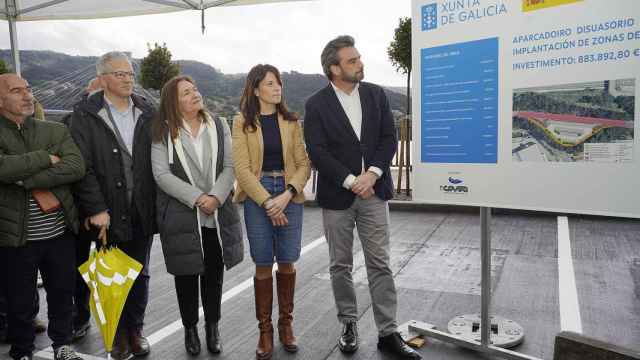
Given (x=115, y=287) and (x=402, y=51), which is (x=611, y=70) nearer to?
(x=115, y=287)

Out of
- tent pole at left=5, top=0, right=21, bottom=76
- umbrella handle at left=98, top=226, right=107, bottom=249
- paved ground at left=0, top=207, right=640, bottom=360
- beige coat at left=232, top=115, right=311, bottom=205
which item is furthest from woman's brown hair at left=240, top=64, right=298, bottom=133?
tent pole at left=5, top=0, right=21, bottom=76

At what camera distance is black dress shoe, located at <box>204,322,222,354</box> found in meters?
2.95

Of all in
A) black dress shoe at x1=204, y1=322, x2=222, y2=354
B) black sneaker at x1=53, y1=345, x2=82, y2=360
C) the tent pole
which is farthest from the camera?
the tent pole

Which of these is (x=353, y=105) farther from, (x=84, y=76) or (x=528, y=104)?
(x=84, y=76)

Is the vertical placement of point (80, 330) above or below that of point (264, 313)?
below

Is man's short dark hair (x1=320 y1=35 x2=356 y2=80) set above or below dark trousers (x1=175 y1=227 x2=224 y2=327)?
above

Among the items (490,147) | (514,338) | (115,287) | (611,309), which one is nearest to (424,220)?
(611,309)

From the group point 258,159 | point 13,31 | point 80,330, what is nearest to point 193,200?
point 258,159

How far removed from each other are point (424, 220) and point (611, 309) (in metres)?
3.44

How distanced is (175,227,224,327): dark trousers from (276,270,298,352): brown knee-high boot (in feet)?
1.28

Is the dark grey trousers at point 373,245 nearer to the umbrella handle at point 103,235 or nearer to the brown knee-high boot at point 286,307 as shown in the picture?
the brown knee-high boot at point 286,307

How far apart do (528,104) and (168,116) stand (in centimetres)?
195

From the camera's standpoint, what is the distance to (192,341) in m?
2.95

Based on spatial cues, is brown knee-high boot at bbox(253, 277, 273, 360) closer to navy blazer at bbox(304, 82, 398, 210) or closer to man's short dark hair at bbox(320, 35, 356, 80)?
navy blazer at bbox(304, 82, 398, 210)
